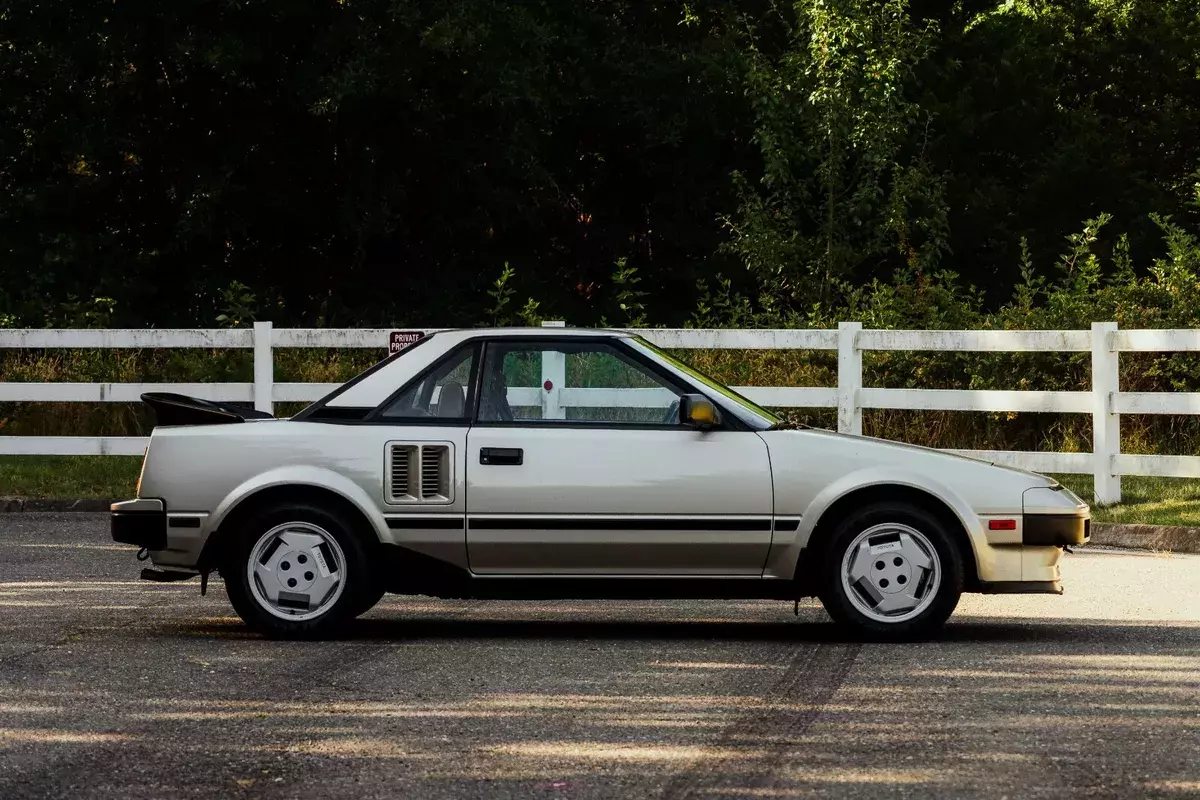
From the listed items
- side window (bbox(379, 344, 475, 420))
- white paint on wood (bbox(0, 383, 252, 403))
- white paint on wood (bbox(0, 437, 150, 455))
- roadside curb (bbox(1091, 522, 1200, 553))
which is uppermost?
white paint on wood (bbox(0, 383, 252, 403))

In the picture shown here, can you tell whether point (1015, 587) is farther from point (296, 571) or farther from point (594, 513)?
point (296, 571)

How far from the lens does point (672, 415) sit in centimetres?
909

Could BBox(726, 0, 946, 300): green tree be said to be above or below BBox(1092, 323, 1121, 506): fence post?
above

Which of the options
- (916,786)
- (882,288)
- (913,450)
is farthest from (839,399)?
(916,786)

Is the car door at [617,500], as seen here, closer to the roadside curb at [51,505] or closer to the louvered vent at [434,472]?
the louvered vent at [434,472]

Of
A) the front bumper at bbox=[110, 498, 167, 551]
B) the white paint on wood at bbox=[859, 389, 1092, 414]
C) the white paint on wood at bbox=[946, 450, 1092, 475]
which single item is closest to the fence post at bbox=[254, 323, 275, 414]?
the white paint on wood at bbox=[859, 389, 1092, 414]

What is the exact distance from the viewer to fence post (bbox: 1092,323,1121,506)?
15.8 m

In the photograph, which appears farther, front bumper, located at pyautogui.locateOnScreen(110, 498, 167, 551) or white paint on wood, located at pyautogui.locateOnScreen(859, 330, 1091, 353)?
white paint on wood, located at pyautogui.locateOnScreen(859, 330, 1091, 353)

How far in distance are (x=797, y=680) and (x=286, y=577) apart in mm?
2580

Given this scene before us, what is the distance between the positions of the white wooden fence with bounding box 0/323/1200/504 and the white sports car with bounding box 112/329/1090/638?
22.6 feet

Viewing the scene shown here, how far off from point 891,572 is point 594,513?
1.41 meters

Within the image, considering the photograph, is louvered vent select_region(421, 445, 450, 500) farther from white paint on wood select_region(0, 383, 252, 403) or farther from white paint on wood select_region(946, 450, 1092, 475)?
white paint on wood select_region(0, 383, 252, 403)

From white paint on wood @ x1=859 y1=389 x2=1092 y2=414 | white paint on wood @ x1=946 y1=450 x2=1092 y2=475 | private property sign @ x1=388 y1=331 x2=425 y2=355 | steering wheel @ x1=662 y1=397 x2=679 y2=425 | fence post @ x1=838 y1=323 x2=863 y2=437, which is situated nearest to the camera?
steering wheel @ x1=662 y1=397 x2=679 y2=425

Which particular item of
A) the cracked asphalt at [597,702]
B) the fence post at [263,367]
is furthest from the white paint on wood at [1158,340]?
the fence post at [263,367]
